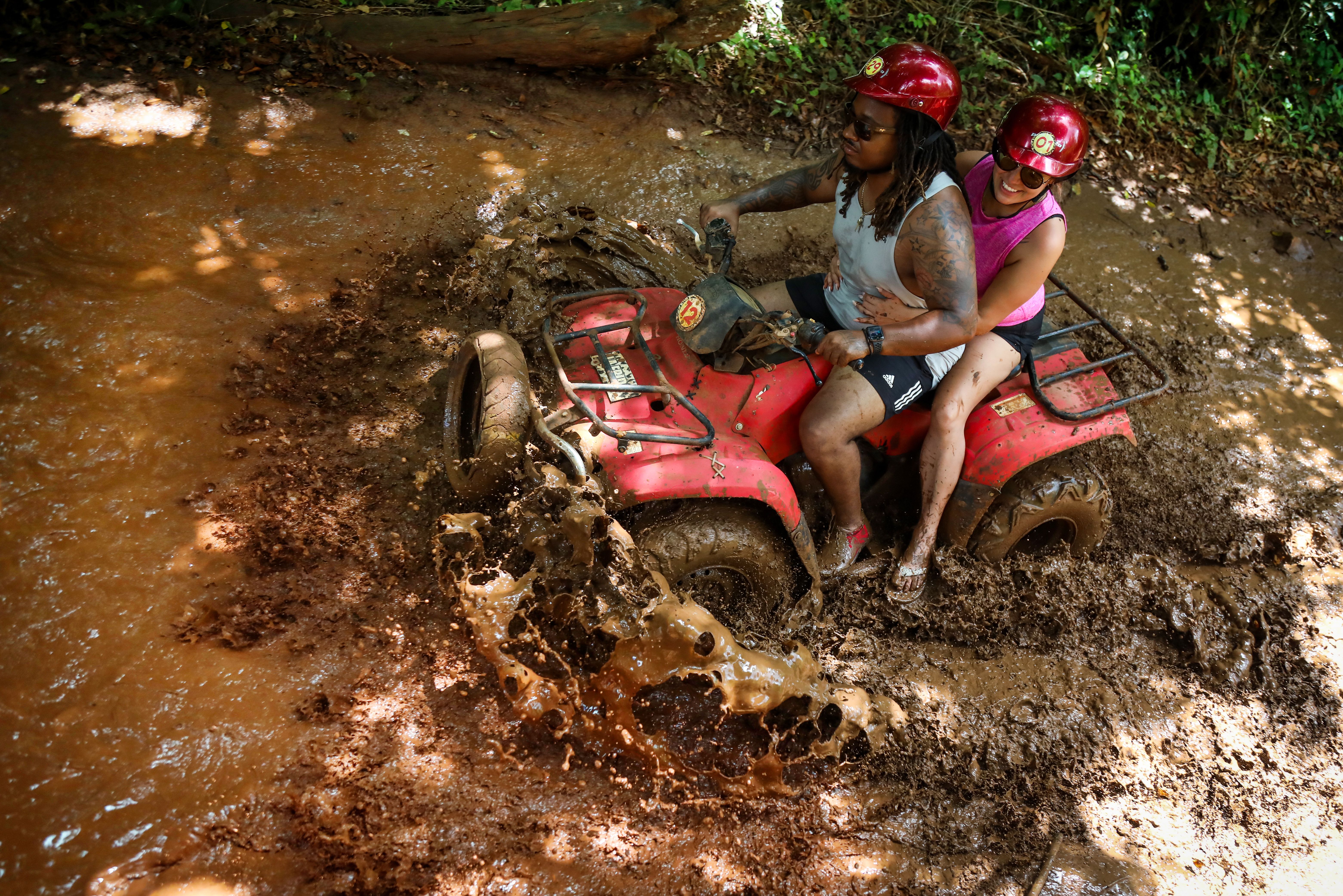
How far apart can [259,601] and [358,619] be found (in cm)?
36

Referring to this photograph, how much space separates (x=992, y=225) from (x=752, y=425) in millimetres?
1239

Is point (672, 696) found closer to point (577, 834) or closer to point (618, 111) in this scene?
point (577, 834)

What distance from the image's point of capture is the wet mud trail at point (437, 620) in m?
2.66

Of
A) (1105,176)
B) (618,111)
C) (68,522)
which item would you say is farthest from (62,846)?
(1105,176)

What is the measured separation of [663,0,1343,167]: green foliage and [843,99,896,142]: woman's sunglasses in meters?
3.96

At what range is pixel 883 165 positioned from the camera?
10.2 ft

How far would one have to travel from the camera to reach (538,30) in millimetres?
6219

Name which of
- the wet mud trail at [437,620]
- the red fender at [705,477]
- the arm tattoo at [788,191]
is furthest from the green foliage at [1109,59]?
the red fender at [705,477]

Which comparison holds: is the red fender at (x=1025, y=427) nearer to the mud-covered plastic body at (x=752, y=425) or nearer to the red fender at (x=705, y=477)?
the mud-covered plastic body at (x=752, y=425)

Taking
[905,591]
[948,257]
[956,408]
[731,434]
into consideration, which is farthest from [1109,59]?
[731,434]

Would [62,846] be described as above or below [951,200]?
below

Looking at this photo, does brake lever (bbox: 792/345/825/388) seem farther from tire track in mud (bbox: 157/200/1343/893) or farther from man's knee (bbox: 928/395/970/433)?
tire track in mud (bbox: 157/200/1343/893)

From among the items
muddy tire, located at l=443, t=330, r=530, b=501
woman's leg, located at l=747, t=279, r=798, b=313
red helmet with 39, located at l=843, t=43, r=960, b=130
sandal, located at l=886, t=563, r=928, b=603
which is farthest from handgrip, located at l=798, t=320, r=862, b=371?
sandal, located at l=886, t=563, r=928, b=603

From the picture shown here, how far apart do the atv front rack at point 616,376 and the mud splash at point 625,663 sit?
266 millimetres
